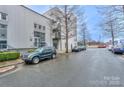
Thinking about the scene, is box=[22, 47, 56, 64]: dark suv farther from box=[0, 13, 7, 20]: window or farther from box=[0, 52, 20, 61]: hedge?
box=[0, 13, 7, 20]: window

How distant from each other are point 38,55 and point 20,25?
29.1 ft

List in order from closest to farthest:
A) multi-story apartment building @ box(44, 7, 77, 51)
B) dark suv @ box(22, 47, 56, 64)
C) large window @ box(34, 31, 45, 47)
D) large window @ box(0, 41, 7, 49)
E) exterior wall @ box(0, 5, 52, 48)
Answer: dark suv @ box(22, 47, 56, 64)
large window @ box(0, 41, 7, 49)
exterior wall @ box(0, 5, 52, 48)
large window @ box(34, 31, 45, 47)
multi-story apartment building @ box(44, 7, 77, 51)

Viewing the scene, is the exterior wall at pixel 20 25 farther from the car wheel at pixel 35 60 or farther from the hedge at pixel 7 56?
the car wheel at pixel 35 60

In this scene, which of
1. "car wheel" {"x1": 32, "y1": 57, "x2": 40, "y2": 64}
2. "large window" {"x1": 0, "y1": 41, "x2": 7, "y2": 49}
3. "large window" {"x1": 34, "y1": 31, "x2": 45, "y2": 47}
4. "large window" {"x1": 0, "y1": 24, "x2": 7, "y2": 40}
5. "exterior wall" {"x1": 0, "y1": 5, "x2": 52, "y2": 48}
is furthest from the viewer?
"large window" {"x1": 34, "y1": 31, "x2": 45, "y2": 47}

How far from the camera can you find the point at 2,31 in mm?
19797

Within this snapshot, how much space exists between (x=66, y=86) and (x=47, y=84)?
36.3 inches

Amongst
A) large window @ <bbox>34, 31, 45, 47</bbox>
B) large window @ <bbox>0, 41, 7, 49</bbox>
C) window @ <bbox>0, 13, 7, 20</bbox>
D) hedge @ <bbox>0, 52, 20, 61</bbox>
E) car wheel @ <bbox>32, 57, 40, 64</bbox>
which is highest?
window @ <bbox>0, 13, 7, 20</bbox>

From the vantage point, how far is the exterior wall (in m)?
20.9

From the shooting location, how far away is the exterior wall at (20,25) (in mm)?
20922

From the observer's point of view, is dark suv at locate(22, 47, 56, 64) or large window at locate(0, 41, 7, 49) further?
large window at locate(0, 41, 7, 49)

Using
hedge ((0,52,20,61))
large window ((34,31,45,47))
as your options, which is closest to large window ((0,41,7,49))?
hedge ((0,52,20,61))

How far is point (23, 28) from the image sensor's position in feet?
77.8
